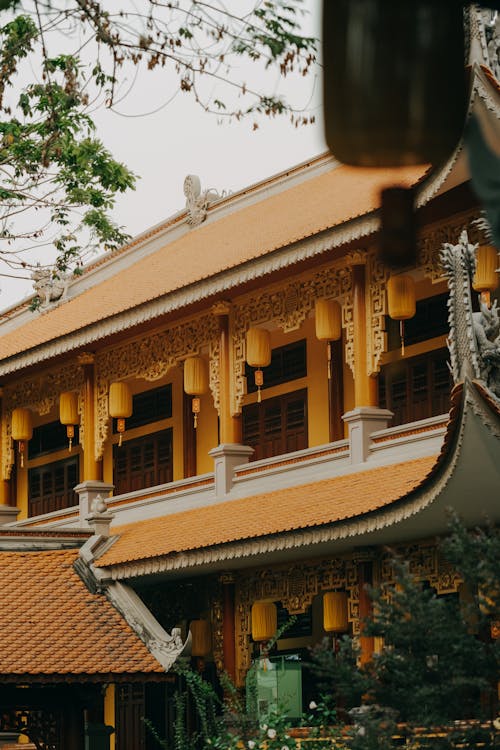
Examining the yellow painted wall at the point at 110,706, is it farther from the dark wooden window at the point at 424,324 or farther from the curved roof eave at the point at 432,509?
the dark wooden window at the point at 424,324

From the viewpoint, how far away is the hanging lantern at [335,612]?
45.8 feet

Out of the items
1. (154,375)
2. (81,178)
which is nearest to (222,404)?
(154,375)

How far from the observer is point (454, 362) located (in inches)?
422

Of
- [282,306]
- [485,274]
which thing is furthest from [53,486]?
[485,274]

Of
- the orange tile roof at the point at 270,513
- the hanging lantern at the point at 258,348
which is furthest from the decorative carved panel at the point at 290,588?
the hanging lantern at the point at 258,348

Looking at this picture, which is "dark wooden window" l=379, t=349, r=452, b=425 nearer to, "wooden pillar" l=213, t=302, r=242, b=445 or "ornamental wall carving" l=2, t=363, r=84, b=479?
"wooden pillar" l=213, t=302, r=242, b=445

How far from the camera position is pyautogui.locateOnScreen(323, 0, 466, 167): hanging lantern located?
1119 mm

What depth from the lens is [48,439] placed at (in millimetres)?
21453

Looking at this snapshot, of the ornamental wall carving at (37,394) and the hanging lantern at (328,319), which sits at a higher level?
the ornamental wall carving at (37,394)

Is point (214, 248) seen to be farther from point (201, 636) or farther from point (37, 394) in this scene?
point (201, 636)

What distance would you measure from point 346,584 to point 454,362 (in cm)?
377

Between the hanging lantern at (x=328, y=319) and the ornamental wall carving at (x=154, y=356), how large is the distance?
184cm

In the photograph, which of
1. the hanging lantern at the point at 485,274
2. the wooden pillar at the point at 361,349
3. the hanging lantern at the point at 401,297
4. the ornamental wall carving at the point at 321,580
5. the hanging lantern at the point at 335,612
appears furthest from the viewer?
the hanging lantern at the point at 335,612

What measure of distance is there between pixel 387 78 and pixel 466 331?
31.8 ft
